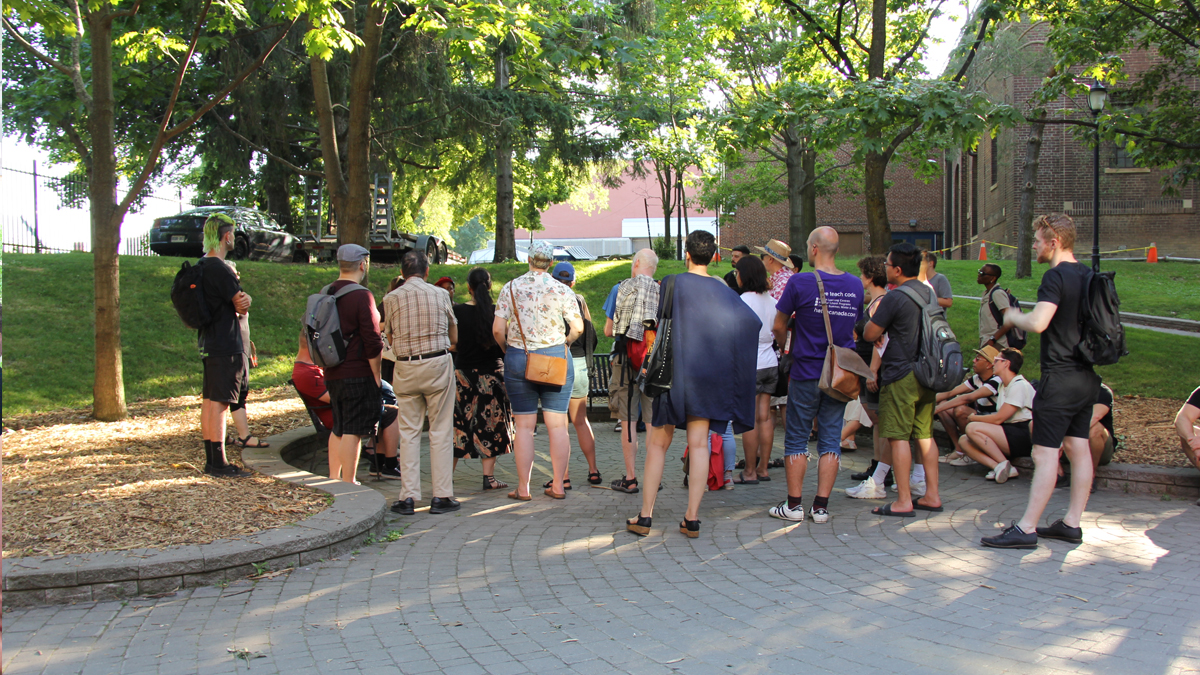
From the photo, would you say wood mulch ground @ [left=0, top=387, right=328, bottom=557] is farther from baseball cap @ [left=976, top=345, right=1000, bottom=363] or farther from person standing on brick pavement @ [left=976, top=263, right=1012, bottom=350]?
person standing on brick pavement @ [left=976, top=263, right=1012, bottom=350]

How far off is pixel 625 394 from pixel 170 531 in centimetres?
339

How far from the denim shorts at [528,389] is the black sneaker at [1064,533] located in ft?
11.2

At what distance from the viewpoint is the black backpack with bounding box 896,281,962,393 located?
5.91 metres

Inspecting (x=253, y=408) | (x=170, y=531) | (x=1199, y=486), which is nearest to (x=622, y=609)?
(x=170, y=531)

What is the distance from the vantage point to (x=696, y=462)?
5.42 metres

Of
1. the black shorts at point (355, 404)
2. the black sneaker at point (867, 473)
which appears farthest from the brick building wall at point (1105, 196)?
the black shorts at point (355, 404)

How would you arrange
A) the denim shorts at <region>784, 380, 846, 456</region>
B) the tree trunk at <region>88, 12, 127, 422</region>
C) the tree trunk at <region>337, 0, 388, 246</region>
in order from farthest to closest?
the tree trunk at <region>337, 0, 388, 246</region> < the tree trunk at <region>88, 12, 127, 422</region> < the denim shorts at <region>784, 380, 846, 456</region>

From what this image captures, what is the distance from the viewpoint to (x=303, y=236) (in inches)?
875

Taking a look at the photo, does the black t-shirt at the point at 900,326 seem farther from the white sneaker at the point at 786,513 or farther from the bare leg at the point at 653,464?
the bare leg at the point at 653,464

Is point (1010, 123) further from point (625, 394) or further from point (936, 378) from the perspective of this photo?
point (625, 394)

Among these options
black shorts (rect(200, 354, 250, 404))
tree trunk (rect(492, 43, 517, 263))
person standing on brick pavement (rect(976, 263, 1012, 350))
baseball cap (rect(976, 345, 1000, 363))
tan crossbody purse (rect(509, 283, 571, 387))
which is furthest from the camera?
tree trunk (rect(492, 43, 517, 263))

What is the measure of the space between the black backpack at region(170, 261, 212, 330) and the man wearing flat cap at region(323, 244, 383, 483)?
3.42 ft

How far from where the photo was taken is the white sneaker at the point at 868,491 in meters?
6.71

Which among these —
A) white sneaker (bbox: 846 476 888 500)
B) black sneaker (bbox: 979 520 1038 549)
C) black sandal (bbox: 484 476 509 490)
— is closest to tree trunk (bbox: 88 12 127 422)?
black sandal (bbox: 484 476 509 490)
